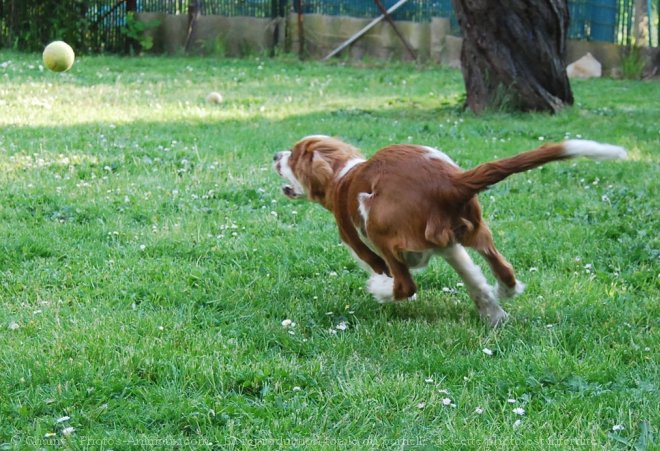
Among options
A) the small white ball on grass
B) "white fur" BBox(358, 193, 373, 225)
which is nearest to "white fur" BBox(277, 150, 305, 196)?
"white fur" BBox(358, 193, 373, 225)

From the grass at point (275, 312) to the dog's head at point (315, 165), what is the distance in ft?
1.83

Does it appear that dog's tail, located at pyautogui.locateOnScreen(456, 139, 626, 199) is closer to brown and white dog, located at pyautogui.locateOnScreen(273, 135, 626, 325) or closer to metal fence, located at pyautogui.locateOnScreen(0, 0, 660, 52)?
brown and white dog, located at pyautogui.locateOnScreen(273, 135, 626, 325)

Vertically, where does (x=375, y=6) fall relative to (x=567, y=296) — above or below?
above

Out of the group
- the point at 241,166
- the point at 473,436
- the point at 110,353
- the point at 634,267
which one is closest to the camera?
the point at 473,436

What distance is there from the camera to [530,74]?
11.6m

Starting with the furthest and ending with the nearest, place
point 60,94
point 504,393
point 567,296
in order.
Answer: point 60,94 < point 567,296 < point 504,393

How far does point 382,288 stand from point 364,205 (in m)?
0.50

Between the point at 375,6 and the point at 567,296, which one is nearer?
the point at 567,296

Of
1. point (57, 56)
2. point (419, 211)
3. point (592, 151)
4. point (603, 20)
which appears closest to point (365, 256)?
point (419, 211)

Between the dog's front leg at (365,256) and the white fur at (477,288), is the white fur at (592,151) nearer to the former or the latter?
the white fur at (477,288)

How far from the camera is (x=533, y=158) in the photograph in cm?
422

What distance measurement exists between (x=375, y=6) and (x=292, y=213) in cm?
1376

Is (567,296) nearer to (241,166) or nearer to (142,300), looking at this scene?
(142,300)

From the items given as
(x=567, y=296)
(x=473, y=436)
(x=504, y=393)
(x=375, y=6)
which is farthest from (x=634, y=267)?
(x=375, y=6)
